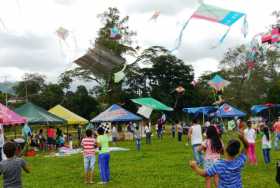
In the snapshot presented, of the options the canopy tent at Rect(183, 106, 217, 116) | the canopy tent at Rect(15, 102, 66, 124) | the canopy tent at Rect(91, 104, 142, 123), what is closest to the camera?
the canopy tent at Rect(15, 102, 66, 124)

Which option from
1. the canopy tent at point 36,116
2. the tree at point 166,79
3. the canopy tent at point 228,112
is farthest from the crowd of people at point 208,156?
the tree at point 166,79

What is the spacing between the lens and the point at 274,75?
59.8m

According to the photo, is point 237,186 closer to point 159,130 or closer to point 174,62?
point 159,130

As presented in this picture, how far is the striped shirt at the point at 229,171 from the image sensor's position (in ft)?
16.5

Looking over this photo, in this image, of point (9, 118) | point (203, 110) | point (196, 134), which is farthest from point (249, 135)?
point (203, 110)

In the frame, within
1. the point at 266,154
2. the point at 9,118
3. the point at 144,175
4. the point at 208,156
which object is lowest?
the point at 144,175

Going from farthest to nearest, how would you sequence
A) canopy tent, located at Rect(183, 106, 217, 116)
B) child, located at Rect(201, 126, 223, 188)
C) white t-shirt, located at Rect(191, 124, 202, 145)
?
canopy tent, located at Rect(183, 106, 217, 116)
white t-shirt, located at Rect(191, 124, 202, 145)
child, located at Rect(201, 126, 223, 188)

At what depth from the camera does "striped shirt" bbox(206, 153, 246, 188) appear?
5.02 metres

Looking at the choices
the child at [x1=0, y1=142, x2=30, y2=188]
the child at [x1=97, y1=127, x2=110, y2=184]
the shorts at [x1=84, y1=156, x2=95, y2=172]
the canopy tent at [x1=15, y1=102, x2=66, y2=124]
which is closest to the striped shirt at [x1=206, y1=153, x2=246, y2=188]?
the child at [x1=0, y1=142, x2=30, y2=188]

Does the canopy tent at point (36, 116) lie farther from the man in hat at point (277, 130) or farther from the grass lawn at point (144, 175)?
the man in hat at point (277, 130)

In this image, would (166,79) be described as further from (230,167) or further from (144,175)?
(230,167)

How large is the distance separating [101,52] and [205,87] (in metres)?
50.0

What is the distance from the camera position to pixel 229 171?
5.05 metres

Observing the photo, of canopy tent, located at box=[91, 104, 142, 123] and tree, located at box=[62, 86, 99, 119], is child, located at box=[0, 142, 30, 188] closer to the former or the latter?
canopy tent, located at box=[91, 104, 142, 123]
